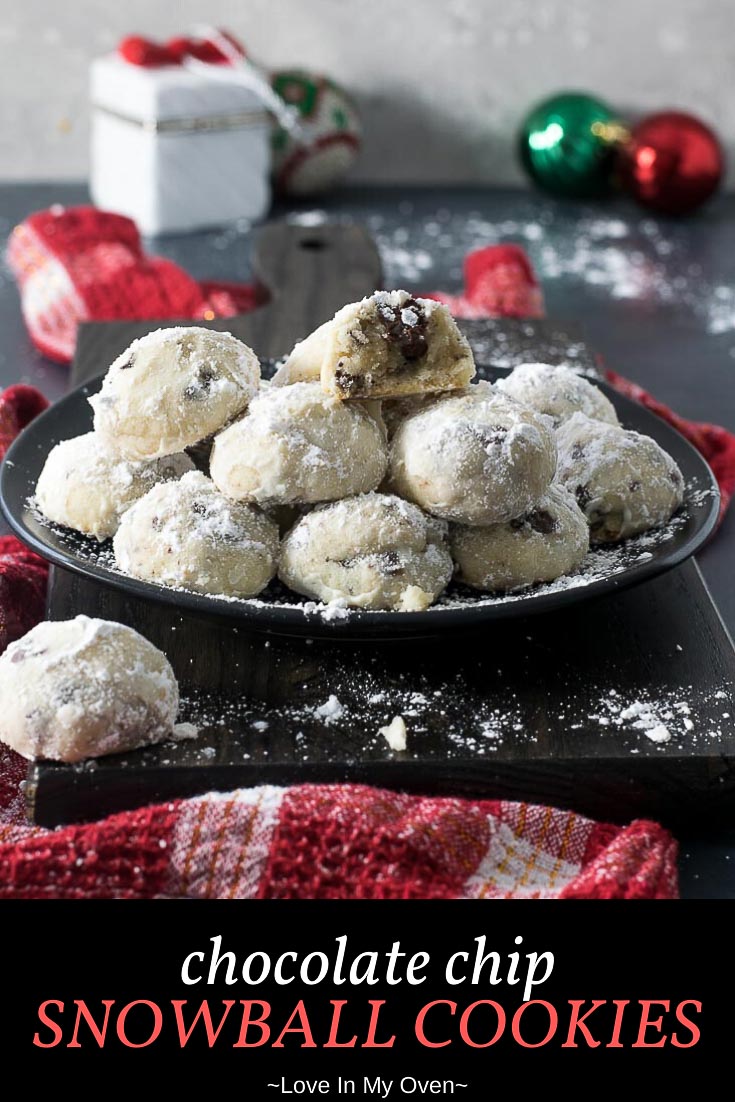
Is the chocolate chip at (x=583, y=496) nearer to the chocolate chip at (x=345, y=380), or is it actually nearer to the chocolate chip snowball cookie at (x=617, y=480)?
the chocolate chip snowball cookie at (x=617, y=480)

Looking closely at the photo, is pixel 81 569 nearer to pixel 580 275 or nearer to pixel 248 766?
pixel 248 766

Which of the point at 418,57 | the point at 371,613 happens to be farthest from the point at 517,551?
the point at 418,57

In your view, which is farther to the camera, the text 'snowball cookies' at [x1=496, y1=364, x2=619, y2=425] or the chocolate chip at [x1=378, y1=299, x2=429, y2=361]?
the text 'snowball cookies' at [x1=496, y1=364, x2=619, y2=425]

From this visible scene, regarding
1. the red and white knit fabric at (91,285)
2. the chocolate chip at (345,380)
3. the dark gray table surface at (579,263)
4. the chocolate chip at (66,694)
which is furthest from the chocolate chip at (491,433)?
the red and white knit fabric at (91,285)

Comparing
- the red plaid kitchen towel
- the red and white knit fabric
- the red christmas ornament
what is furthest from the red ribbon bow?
the red plaid kitchen towel

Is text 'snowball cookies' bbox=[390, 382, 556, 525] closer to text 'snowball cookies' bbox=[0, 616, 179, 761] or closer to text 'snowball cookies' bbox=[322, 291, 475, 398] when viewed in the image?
text 'snowball cookies' bbox=[322, 291, 475, 398]

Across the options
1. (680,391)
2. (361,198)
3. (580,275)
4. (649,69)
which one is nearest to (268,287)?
(680,391)
